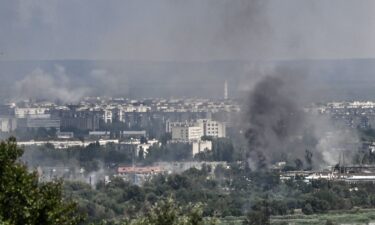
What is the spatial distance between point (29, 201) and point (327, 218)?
72.1 ft

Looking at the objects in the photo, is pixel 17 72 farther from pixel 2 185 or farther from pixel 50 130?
pixel 2 185

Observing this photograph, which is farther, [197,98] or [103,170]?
[197,98]

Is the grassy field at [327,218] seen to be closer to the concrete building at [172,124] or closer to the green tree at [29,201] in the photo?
the green tree at [29,201]

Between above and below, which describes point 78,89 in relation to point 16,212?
above

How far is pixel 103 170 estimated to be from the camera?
50.2 metres

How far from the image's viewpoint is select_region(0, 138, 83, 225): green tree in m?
11.2

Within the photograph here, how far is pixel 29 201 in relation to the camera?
1117 cm

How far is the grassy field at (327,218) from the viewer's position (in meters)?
30.7

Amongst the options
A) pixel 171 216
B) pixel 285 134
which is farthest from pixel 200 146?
pixel 171 216

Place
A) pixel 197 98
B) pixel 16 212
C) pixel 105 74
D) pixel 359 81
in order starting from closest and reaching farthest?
pixel 16 212 < pixel 197 98 < pixel 105 74 < pixel 359 81

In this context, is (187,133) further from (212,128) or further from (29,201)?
(29,201)

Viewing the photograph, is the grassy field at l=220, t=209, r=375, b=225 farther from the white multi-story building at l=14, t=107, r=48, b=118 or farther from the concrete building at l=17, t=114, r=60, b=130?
the white multi-story building at l=14, t=107, r=48, b=118

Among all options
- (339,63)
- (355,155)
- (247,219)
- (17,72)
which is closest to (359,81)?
(339,63)

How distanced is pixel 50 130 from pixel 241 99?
10178 mm
